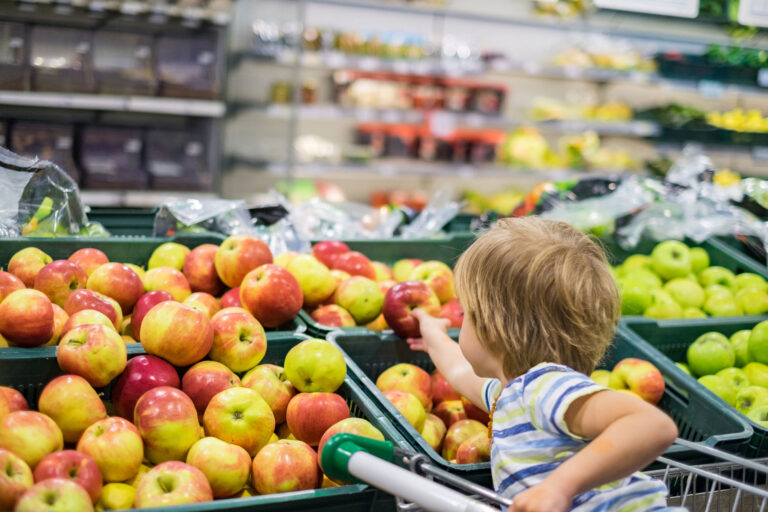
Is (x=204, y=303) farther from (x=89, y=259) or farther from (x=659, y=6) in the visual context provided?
(x=659, y=6)

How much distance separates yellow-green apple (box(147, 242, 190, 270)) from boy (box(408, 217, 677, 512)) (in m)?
0.97

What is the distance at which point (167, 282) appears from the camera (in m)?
1.78

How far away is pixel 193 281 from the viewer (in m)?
1.90

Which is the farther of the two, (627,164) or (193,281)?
(627,164)

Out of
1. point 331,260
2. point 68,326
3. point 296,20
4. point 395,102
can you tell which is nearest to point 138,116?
point 296,20

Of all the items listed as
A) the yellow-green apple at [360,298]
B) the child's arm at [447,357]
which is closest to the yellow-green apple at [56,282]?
the yellow-green apple at [360,298]

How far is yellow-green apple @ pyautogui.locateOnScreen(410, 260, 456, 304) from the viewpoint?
2006 mm

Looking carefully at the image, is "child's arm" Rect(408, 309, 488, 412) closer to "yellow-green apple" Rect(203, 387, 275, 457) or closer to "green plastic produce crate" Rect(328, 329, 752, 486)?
"green plastic produce crate" Rect(328, 329, 752, 486)

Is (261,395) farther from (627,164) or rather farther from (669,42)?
(669,42)

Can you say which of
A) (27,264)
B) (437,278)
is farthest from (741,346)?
(27,264)

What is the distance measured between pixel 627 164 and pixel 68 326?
616 centimetres

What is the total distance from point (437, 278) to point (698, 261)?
1093mm

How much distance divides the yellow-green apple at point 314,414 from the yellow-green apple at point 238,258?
530 mm

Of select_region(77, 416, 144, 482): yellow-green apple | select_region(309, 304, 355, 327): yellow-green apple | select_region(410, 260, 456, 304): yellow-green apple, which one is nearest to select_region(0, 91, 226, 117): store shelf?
select_region(410, 260, 456, 304): yellow-green apple
